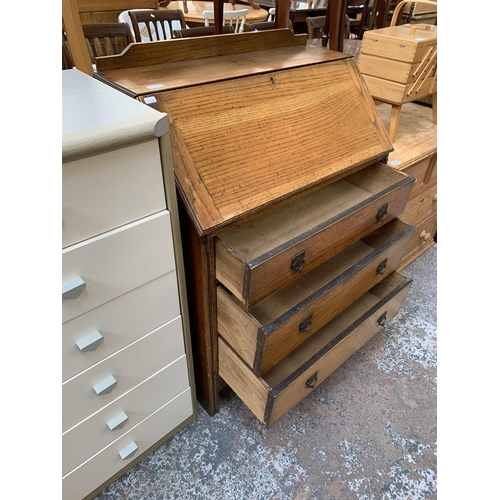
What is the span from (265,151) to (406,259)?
131 cm

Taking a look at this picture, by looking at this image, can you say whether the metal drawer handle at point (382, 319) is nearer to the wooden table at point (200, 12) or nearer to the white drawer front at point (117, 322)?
the white drawer front at point (117, 322)

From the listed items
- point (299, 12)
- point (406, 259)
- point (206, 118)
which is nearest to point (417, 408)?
point (406, 259)

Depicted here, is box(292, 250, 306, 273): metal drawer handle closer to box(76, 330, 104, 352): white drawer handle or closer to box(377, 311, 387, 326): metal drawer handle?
box(76, 330, 104, 352): white drawer handle

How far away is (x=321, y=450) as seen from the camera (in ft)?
3.83

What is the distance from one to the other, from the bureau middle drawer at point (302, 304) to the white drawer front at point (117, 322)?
0.14 m

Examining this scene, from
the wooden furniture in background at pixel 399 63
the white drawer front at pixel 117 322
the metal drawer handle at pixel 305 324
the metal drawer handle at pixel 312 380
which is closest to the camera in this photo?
the white drawer front at pixel 117 322

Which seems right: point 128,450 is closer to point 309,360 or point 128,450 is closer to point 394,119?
point 309,360

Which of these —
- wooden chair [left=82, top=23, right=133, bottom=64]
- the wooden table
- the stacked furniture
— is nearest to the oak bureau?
the stacked furniture

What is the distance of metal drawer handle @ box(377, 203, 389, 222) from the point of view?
103 centimetres

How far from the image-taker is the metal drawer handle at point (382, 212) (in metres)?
1.03

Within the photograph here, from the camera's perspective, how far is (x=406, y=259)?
6.20 ft

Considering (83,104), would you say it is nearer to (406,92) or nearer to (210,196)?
(210,196)

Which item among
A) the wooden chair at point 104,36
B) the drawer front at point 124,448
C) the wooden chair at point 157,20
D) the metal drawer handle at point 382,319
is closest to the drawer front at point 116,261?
the drawer front at point 124,448

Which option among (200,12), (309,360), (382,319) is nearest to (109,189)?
(309,360)
